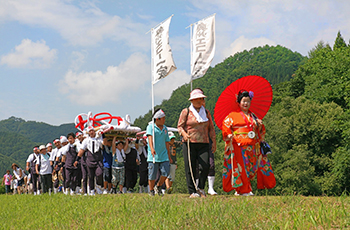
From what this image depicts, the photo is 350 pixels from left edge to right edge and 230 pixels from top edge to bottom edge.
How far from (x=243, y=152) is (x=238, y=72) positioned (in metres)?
124

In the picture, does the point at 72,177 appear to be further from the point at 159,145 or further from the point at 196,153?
the point at 196,153

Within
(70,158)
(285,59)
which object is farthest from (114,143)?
(285,59)

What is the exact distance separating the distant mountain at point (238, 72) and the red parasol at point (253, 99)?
8301cm

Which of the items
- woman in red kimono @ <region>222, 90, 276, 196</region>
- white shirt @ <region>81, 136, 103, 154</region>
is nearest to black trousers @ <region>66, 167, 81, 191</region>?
white shirt @ <region>81, 136, 103, 154</region>

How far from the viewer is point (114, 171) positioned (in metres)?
12.3

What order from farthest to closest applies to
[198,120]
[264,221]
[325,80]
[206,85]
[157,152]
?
[206,85] < [325,80] < [157,152] < [198,120] < [264,221]

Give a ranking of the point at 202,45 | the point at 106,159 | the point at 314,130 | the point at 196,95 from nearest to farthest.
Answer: the point at 196,95
the point at 106,159
the point at 202,45
the point at 314,130

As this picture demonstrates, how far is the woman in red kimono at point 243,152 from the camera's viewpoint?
8203 millimetres

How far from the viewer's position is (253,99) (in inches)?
361

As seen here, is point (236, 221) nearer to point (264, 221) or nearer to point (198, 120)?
point (264, 221)

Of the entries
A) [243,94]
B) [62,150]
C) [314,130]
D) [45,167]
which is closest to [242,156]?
[243,94]

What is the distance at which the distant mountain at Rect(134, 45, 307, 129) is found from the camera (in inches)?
4163

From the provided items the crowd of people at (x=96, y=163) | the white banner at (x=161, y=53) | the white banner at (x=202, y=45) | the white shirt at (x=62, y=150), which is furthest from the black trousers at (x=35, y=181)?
the white banner at (x=202, y=45)

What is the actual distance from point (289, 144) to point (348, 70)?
857 centimetres
